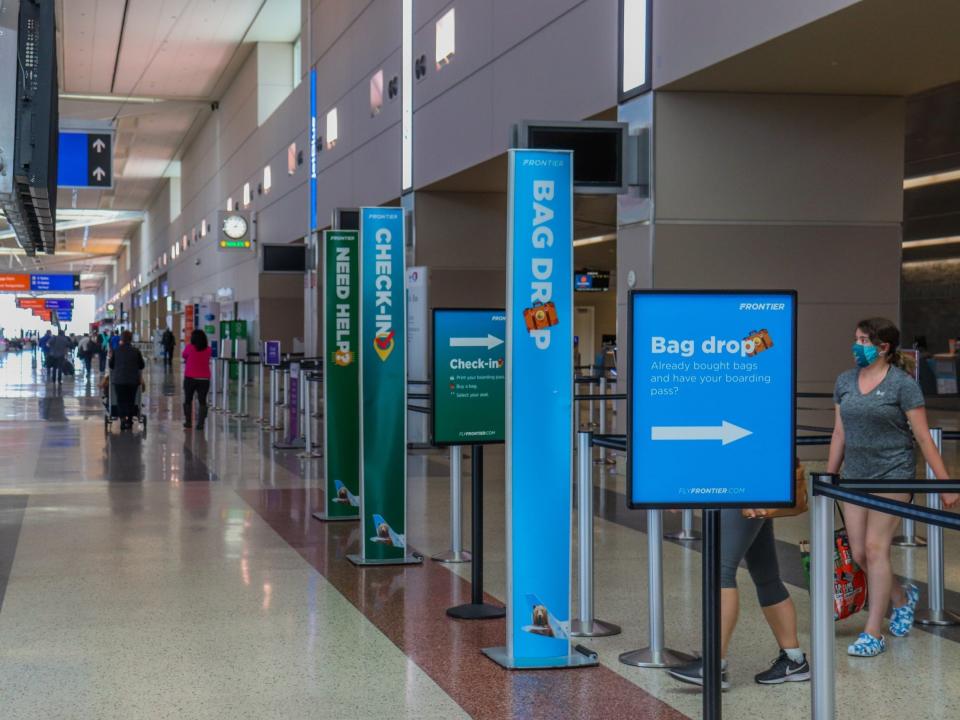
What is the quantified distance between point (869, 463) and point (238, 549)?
4.46m

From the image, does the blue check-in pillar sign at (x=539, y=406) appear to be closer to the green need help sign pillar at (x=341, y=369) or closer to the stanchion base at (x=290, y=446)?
the green need help sign pillar at (x=341, y=369)

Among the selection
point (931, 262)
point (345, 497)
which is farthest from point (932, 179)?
point (345, 497)

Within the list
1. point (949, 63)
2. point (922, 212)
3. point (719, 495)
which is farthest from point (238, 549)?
point (922, 212)

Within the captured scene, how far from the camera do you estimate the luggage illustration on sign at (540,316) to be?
17.9ft

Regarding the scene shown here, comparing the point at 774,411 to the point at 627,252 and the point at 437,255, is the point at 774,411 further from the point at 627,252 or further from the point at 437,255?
the point at 437,255

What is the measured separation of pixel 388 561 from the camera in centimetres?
795

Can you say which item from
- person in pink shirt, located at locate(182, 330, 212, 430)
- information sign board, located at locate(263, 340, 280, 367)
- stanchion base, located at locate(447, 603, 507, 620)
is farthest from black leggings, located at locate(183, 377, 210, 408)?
stanchion base, located at locate(447, 603, 507, 620)

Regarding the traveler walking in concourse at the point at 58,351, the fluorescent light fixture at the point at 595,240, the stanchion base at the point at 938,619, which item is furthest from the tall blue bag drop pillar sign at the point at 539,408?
the traveler walking in concourse at the point at 58,351

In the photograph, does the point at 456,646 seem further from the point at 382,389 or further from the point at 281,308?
the point at 281,308

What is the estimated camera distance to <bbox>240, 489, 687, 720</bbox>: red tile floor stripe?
4930 mm

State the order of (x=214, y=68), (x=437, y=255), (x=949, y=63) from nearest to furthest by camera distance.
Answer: (x=949, y=63)
(x=437, y=255)
(x=214, y=68)

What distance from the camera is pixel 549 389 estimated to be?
5.50 m

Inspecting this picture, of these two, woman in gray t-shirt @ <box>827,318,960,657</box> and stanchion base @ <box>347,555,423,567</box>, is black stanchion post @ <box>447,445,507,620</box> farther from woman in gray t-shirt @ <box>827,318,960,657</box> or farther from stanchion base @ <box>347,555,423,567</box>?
woman in gray t-shirt @ <box>827,318,960,657</box>

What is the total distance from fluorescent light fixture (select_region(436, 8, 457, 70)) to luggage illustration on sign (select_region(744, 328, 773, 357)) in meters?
14.5
